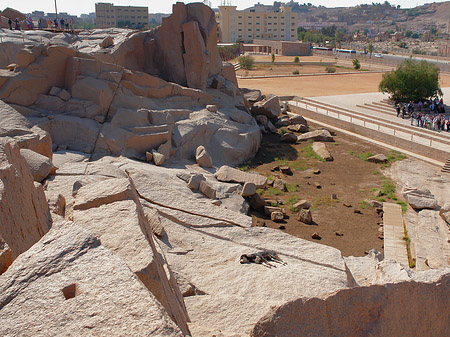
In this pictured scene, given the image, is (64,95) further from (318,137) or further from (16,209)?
(16,209)

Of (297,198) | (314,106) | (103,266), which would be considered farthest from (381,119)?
(103,266)

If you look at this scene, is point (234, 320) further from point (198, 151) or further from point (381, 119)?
point (381, 119)

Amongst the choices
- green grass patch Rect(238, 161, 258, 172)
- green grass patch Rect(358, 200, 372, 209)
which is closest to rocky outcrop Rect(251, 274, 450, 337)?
green grass patch Rect(358, 200, 372, 209)

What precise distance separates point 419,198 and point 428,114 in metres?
9.61

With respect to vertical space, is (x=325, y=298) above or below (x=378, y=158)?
above

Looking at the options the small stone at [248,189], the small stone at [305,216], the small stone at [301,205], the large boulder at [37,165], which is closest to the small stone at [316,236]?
the small stone at [305,216]

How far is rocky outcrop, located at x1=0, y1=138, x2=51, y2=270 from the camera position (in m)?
3.84

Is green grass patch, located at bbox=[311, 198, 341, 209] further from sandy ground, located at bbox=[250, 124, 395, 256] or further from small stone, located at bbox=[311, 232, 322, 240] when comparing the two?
small stone, located at bbox=[311, 232, 322, 240]

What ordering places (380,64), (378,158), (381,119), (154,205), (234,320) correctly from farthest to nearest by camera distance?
(380,64) → (381,119) → (378,158) → (154,205) → (234,320)

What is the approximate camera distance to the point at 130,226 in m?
4.33

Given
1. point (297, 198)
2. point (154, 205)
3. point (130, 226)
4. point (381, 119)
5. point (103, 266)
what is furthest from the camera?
point (381, 119)

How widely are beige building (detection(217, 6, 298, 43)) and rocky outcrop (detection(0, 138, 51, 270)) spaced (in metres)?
78.1

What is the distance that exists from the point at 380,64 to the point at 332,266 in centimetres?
4903

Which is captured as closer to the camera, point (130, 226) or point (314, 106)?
point (130, 226)
